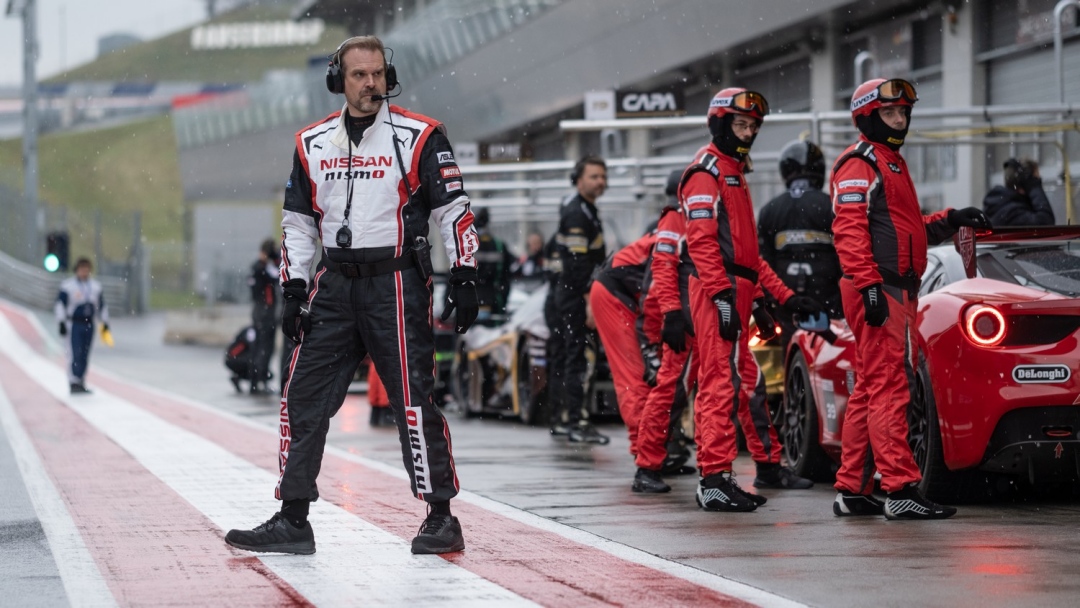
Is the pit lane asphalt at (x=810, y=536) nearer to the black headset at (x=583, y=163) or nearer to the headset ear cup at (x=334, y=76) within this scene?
the black headset at (x=583, y=163)

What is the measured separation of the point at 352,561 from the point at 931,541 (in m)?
2.24

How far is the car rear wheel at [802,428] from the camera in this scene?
9211 millimetres

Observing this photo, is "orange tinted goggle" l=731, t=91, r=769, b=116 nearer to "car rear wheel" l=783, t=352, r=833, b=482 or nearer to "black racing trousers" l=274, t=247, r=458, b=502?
"car rear wheel" l=783, t=352, r=833, b=482

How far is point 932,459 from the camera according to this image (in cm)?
785

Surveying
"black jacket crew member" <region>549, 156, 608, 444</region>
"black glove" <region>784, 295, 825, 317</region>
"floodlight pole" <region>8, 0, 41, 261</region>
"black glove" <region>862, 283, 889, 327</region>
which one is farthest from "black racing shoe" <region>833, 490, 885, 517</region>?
"floodlight pole" <region>8, 0, 41, 261</region>

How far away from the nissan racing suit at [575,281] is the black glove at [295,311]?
5.70m

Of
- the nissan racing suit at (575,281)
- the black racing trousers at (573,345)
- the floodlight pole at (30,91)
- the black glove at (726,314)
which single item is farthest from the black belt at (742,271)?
Answer: the floodlight pole at (30,91)

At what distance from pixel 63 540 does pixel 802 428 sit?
3.98 meters

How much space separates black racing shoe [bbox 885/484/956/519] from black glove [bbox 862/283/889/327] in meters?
0.72

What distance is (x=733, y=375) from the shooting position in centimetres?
855

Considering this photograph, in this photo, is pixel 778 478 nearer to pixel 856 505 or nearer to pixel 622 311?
pixel 856 505

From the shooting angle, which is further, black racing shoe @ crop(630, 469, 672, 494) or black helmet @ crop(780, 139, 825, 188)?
black helmet @ crop(780, 139, 825, 188)

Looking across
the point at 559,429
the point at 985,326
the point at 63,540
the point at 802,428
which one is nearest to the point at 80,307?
the point at 559,429

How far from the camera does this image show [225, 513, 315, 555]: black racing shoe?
22.1 feet
